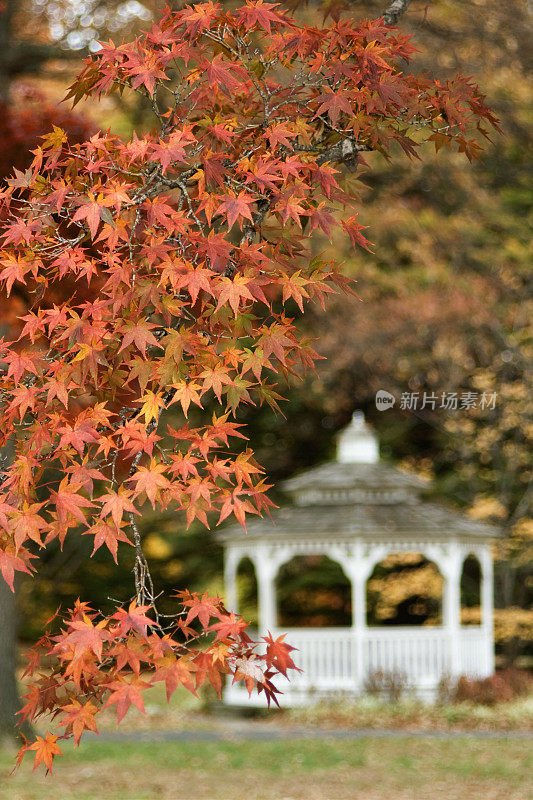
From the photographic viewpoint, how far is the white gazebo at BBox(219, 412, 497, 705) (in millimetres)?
15055

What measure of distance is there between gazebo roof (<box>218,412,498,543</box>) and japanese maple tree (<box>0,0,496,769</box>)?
11.5 meters

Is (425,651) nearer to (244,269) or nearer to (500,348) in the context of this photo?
(500,348)

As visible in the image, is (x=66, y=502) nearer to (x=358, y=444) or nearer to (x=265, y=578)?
(x=265, y=578)

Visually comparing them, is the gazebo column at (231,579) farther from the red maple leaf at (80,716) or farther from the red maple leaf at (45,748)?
the red maple leaf at (80,716)

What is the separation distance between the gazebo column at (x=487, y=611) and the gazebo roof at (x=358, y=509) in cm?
49

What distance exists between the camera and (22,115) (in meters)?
10.5

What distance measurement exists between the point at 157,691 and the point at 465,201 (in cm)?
973

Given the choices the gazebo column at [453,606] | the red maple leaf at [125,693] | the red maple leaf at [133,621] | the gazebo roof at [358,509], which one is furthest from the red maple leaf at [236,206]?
the gazebo column at [453,606]

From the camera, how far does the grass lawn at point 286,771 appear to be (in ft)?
29.5

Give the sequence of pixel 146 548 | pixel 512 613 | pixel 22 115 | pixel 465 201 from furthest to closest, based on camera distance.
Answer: pixel 146 548
pixel 465 201
pixel 512 613
pixel 22 115

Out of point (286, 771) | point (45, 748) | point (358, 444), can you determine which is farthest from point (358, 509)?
point (45, 748)

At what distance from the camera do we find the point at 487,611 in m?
16.1

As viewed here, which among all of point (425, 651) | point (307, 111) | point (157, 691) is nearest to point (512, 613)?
point (425, 651)

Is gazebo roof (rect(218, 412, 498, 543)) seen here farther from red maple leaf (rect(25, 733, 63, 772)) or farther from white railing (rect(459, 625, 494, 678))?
red maple leaf (rect(25, 733, 63, 772))
